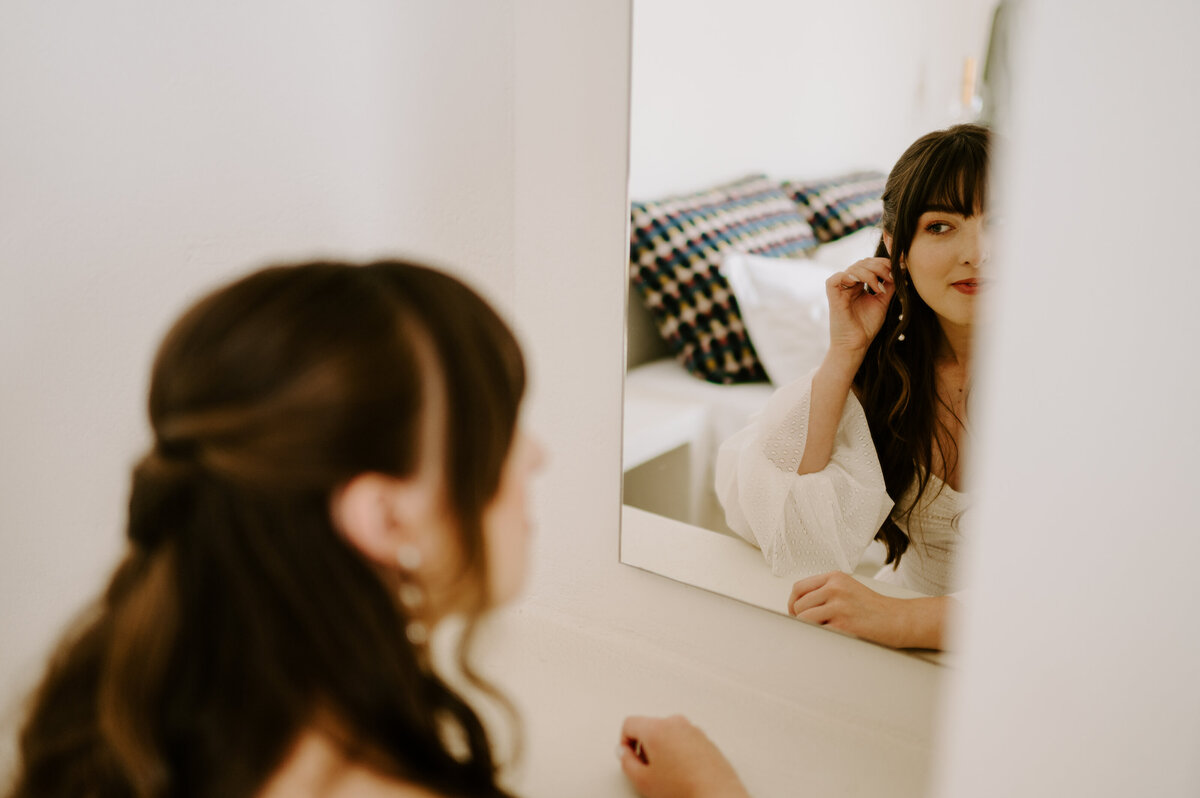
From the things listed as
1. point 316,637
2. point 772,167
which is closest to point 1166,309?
point 316,637

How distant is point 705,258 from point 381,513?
552 mm

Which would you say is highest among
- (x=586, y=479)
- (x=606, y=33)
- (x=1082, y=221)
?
(x=606, y=33)

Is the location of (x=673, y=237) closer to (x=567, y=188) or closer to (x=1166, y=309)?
(x=567, y=188)

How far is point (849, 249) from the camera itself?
866 millimetres

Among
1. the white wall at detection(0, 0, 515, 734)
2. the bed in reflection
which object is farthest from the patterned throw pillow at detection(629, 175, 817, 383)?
the white wall at detection(0, 0, 515, 734)

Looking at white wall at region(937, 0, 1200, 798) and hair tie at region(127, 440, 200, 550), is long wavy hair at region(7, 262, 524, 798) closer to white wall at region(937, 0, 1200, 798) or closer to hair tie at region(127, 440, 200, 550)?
hair tie at region(127, 440, 200, 550)

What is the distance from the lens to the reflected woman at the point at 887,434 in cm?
81

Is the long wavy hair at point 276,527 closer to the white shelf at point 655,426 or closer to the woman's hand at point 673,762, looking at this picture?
the woman's hand at point 673,762

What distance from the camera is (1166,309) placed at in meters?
0.34

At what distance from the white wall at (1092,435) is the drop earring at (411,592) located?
33 cm

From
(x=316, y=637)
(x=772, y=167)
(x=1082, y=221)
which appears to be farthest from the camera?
(x=772, y=167)

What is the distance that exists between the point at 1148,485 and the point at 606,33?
2.57 ft

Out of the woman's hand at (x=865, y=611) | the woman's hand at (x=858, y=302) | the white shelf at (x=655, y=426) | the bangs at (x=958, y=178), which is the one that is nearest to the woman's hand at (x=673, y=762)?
the woman's hand at (x=865, y=611)

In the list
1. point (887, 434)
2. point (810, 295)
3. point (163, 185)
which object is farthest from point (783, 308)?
point (163, 185)
